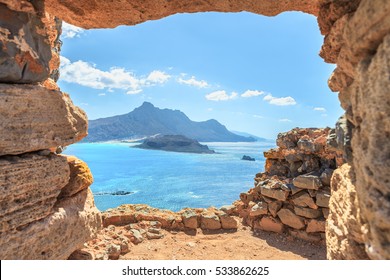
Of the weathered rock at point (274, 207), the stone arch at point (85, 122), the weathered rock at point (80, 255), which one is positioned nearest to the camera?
the stone arch at point (85, 122)

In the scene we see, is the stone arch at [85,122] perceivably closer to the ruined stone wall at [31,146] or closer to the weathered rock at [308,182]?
the ruined stone wall at [31,146]

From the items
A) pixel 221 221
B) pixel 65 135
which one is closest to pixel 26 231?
pixel 65 135

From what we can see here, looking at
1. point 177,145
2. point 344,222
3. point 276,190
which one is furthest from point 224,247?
point 177,145

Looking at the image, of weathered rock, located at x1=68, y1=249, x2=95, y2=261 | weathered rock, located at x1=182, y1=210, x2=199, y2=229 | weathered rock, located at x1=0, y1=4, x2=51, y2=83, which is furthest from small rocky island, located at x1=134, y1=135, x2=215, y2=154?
weathered rock, located at x1=0, y1=4, x2=51, y2=83

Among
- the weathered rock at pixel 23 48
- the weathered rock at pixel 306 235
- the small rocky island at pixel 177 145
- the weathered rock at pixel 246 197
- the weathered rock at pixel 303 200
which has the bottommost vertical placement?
the small rocky island at pixel 177 145

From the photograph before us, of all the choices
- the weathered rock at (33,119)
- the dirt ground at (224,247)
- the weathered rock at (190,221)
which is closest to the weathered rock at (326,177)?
the dirt ground at (224,247)

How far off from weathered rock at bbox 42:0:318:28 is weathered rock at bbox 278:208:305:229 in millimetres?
7071

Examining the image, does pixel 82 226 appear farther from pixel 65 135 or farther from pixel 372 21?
pixel 372 21

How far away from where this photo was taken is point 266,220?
1014cm

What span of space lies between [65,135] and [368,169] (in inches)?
178

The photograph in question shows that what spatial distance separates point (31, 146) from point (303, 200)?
28.6 feet

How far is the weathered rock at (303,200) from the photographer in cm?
938

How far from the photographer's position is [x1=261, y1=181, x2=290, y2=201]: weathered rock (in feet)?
32.9

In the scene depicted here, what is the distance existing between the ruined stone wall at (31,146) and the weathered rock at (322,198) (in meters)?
7.64
